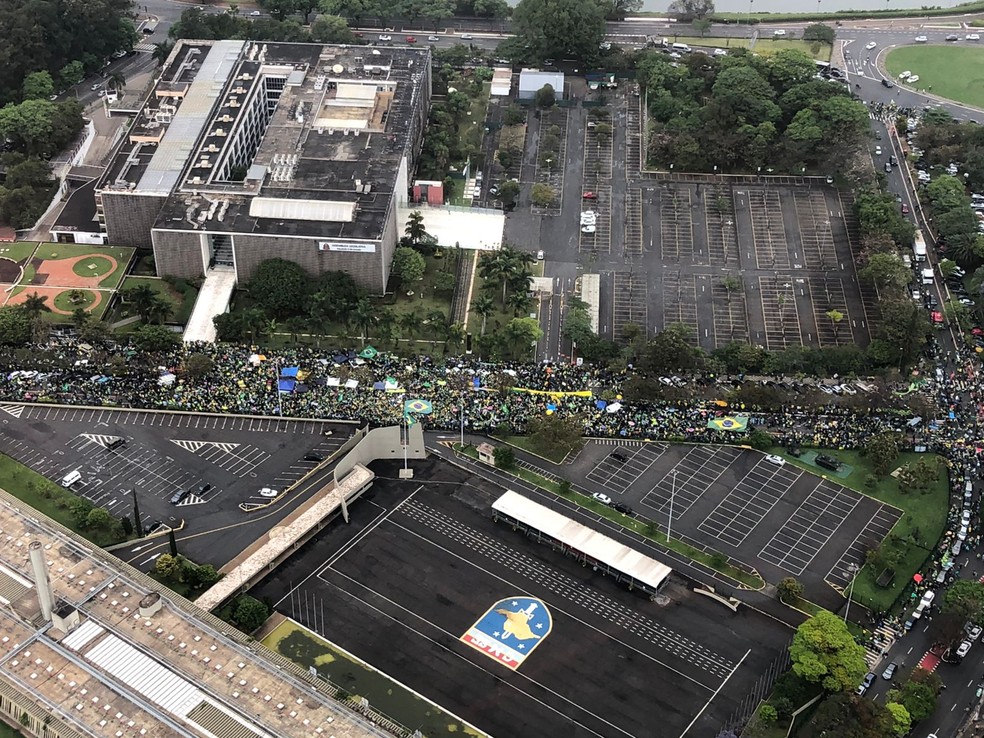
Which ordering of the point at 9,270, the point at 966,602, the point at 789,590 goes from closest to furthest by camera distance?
the point at 966,602 → the point at 789,590 → the point at 9,270

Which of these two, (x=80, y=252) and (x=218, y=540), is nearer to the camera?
(x=218, y=540)

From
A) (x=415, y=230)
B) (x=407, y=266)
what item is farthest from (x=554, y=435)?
(x=415, y=230)

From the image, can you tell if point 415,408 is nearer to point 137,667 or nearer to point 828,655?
point 137,667

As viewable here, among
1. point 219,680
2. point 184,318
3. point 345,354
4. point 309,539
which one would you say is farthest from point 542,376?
point 219,680

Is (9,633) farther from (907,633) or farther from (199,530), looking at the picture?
(907,633)

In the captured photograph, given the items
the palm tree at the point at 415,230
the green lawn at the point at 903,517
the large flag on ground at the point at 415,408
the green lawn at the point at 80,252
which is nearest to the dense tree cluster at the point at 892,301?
the green lawn at the point at 903,517

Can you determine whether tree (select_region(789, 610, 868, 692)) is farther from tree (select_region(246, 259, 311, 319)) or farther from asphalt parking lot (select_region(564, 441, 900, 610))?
tree (select_region(246, 259, 311, 319))

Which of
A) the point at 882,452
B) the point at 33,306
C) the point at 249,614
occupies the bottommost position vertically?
the point at 249,614

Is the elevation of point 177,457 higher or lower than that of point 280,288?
lower
